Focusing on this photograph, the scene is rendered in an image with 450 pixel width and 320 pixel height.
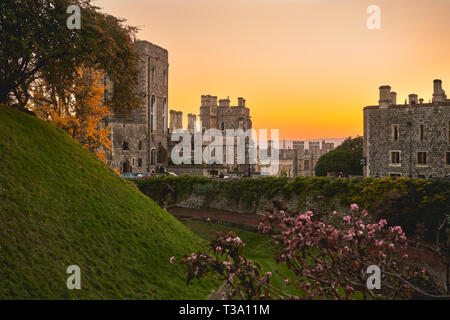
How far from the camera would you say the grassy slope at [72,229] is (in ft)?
28.6

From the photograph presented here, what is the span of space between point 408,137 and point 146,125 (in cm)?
3145

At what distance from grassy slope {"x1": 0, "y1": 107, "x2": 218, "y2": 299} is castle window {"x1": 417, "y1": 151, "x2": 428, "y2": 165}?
27.9 meters

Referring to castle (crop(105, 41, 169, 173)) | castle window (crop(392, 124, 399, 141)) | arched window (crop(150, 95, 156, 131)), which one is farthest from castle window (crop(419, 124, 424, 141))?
arched window (crop(150, 95, 156, 131))

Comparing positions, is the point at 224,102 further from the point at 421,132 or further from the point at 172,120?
the point at 421,132

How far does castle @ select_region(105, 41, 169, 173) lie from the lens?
47062 millimetres

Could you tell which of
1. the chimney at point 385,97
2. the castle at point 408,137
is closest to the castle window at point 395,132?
the castle at point 408,137

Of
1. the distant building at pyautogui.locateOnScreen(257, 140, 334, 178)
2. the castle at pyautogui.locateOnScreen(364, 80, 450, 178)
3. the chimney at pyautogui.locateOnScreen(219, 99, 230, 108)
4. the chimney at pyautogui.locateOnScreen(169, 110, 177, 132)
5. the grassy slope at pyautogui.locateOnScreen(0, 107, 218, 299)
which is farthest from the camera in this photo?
the distant building at pyautogui.locateOnScreen(257, 140, 334, 178)

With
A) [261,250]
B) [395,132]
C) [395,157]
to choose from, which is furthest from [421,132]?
[261,250]

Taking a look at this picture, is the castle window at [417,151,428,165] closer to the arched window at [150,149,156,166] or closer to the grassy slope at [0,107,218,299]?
the grassy slope at [0,107,218,299]

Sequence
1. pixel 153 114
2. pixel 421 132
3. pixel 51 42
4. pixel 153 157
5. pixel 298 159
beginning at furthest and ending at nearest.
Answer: pixel 298 159
pixel 153 114
pixel 153 157
pixel 421 132
pixel 51 42

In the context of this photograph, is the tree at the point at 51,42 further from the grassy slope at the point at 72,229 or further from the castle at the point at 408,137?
the castle at the point at 408,137

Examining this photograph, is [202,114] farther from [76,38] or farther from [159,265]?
[159,265]

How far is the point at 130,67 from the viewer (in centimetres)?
1841

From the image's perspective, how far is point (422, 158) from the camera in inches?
1394
